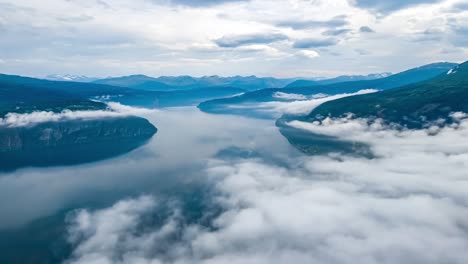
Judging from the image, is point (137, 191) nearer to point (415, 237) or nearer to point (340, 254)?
point (340, 254)

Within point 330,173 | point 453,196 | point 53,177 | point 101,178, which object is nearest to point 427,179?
point 453,196

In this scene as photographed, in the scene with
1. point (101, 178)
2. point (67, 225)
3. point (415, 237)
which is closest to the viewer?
point (415, 237)

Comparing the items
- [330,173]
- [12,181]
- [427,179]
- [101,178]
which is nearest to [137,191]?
[101,178]

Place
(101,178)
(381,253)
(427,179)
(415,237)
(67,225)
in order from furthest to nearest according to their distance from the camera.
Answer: (101,178) < (427,179) < (67,225) < (415,237) < (381,253)

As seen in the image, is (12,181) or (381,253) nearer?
(381,253)

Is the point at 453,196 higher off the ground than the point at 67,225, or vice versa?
the point at 453,196

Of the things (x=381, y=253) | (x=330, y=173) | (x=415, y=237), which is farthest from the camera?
(x=330, y=173)

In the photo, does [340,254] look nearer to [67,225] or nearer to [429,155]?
[67,225]

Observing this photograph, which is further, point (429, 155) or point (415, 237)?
point (429, 155)

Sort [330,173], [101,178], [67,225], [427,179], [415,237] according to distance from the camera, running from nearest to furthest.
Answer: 1. [415,237]
2. [67,225]
3. [427,179]
4. [330,173]
5. [101,178]
